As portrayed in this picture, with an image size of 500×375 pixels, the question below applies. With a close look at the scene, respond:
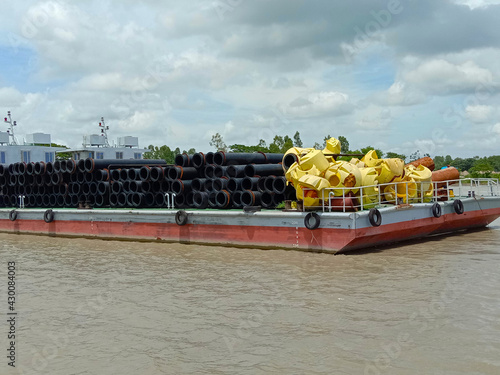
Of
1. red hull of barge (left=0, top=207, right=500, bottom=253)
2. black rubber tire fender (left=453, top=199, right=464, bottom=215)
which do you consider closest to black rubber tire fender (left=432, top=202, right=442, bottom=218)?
red hull of barge (left=0, top=207, right=500, bottom=253)

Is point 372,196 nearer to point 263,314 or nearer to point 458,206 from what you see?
point 458,206

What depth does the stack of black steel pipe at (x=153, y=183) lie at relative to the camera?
60.3ft

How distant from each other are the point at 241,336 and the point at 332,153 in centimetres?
960

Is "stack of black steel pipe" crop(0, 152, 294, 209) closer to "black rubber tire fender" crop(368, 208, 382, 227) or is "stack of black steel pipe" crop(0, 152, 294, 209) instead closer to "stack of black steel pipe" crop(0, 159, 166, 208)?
"stack of black steel pipe" crop(0, 159, 166, 208)

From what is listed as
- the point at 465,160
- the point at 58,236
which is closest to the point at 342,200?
the point at 58,236

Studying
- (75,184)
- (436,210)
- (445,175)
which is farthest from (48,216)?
(445,175)

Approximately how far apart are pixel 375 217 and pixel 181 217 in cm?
683

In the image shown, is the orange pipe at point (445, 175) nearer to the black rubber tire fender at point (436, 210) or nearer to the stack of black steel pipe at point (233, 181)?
the black rubber tire fender at point (436, 210)

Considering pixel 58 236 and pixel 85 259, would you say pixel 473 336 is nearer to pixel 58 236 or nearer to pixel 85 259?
pixel 85 259

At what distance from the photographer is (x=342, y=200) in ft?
48.5

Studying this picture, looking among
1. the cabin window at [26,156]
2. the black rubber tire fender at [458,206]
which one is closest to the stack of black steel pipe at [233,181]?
the black rubber tire fender at [458,206]

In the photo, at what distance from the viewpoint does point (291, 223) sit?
15.1 m

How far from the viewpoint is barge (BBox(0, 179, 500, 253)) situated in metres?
14.4

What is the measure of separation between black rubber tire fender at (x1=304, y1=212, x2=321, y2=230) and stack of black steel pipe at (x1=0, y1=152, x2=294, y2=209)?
2788mm
